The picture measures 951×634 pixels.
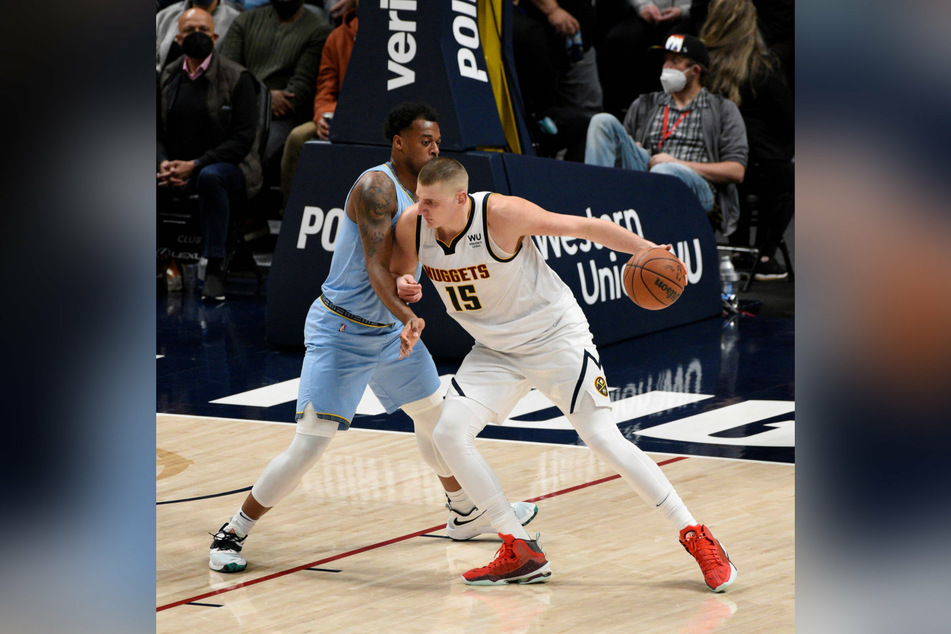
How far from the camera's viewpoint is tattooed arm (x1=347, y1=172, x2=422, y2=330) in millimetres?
5199

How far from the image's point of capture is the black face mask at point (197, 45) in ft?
39.9

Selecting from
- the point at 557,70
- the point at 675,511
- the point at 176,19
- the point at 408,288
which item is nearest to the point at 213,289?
the point at 176,19

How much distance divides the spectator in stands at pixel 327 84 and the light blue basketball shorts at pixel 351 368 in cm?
719

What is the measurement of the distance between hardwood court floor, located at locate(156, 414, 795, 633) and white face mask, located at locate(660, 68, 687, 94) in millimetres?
5459

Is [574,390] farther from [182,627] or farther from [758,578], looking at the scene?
[182,627]

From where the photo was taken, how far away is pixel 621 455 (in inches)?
195

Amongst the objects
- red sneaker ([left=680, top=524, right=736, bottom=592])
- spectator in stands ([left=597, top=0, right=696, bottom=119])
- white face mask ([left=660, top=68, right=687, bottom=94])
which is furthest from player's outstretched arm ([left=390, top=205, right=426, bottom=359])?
spectator in stands ([left=597, top=0, right=696, bottom=119])

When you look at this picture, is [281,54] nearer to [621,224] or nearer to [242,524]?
[621,224]

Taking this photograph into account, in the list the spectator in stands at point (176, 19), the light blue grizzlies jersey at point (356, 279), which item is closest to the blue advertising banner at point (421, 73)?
the light blue grizzlies jersey at point (356, 279)

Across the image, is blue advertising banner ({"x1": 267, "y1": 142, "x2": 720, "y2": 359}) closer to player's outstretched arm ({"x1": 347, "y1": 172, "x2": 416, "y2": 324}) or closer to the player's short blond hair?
player's outstretched arm ({"x1": 347, "y1": 172, "x2": 416, "y2": 324})

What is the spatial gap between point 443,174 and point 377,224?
0.53m
